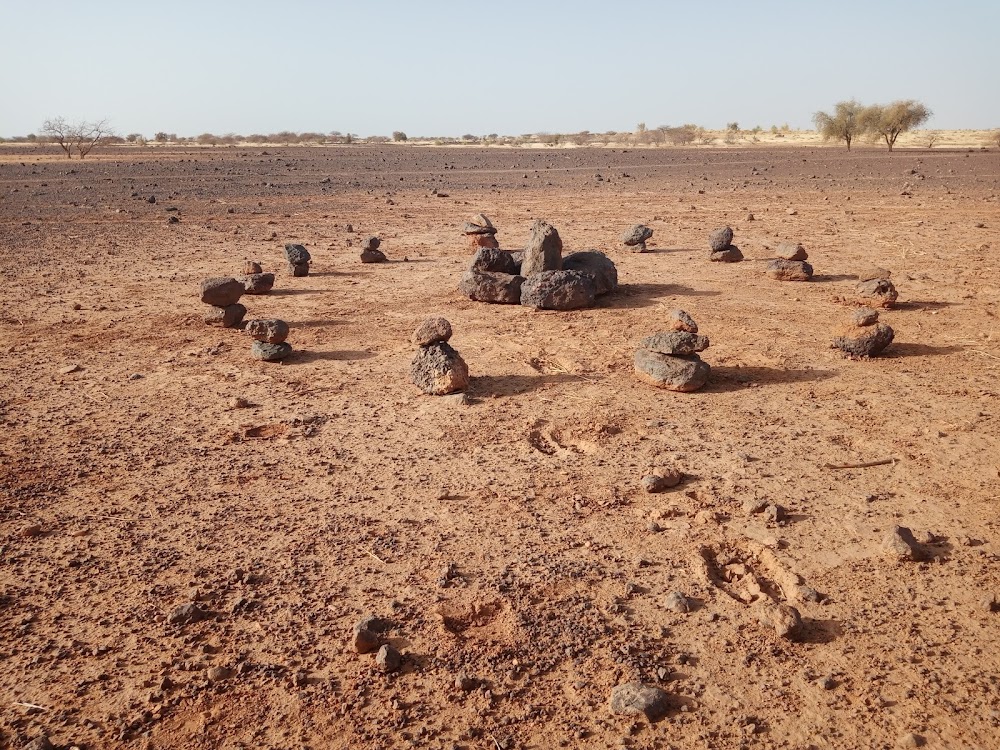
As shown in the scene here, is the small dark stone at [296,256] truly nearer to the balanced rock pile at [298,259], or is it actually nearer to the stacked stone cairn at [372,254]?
the balanced rock pile at [298,259]

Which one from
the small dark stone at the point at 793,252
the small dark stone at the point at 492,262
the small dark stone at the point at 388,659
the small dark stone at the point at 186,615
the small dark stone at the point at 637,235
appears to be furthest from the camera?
the small dark stone at the point at 637,235

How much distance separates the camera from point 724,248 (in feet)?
40.5

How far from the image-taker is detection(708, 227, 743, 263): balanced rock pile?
12273 mm

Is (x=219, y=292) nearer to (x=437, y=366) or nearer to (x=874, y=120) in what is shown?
(x=437, y=366)

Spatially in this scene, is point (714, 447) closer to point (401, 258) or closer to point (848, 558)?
point (848, 558)

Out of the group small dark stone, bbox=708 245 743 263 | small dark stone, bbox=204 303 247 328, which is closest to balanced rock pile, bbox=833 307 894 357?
small dark stone, bbox=708 245 743 263

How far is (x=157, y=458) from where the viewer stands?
18.6 feet

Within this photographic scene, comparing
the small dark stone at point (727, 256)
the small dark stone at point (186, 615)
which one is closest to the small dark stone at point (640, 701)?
the small dark stone at point (186, 615)

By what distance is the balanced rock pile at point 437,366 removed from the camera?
6.84 meters

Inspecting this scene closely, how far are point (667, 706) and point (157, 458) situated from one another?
4200 mm

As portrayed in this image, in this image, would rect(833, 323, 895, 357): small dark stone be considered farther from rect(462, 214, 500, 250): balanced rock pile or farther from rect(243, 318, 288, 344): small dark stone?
rect(462, 214, 500, 250): balanced rock pile

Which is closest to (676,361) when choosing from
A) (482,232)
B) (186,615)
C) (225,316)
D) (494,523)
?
(494,523)

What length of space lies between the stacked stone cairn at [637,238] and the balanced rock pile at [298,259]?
568 centimetres

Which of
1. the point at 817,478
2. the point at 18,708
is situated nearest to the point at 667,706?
the point at 817,478
